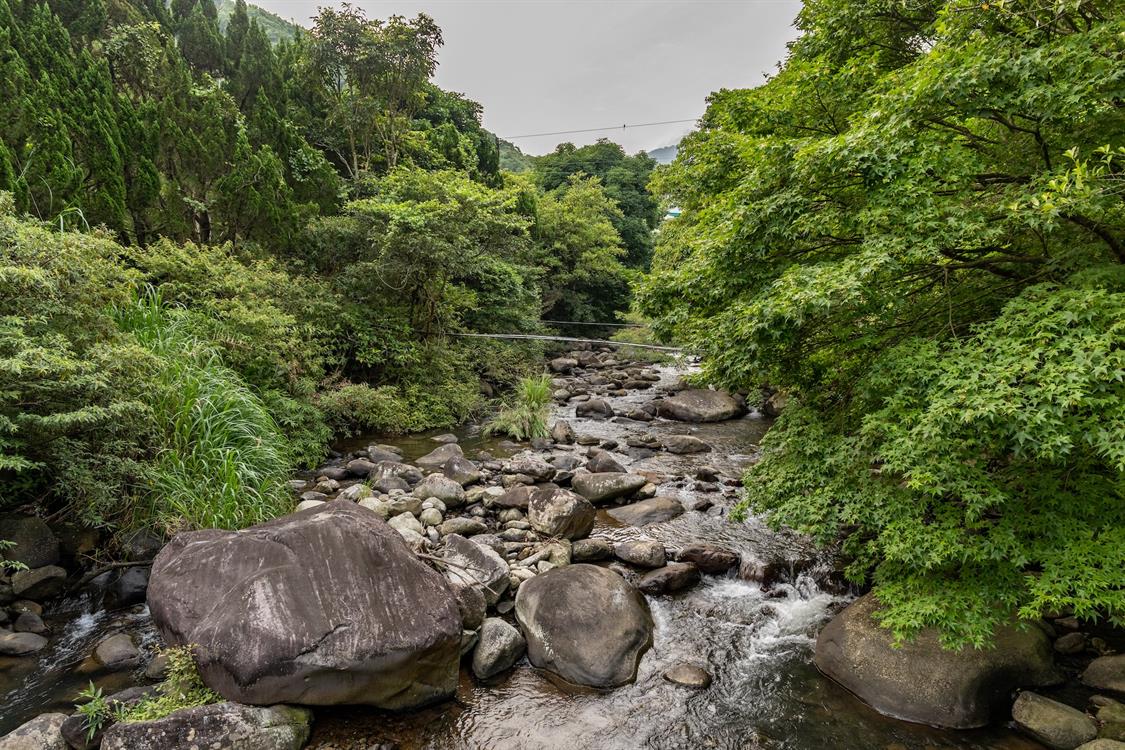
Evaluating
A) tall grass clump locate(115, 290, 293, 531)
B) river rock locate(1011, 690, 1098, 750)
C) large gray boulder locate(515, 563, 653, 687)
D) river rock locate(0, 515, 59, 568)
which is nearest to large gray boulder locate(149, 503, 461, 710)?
large gray boulder locate(515, 563, 653, 687)

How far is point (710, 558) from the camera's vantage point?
233 inches

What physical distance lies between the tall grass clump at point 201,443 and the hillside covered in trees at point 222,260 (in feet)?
0.09

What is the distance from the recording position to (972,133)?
12.1 feet

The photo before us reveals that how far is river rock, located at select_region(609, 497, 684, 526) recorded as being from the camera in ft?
23.6

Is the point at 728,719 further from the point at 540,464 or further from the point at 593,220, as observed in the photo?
the point at 593,220

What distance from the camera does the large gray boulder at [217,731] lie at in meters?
3.07

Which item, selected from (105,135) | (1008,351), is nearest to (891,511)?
(1008,351)

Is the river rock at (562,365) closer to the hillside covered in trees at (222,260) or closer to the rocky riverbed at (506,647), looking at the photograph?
the hillside covered in trees at (222,260)

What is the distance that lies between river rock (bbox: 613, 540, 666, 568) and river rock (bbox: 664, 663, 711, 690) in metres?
1.43

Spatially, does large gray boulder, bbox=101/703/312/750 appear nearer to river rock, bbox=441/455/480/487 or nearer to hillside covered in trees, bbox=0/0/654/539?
hillside covered in trees, bbox=0/0/654/539

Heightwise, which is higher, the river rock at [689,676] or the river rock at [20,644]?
the river rock at [20,644]

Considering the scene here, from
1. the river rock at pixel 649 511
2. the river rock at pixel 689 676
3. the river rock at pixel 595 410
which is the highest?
the river rock at pixel 595 410

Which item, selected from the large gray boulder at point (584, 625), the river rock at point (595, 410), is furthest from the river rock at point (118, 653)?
the river rock at point (595, 410)

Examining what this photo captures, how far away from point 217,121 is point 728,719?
45.1ft
